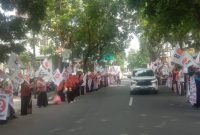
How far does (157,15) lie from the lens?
93.1ft

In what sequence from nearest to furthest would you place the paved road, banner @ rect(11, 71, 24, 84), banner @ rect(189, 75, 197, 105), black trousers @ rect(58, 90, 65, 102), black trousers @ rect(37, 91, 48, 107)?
the paved road → banner @ rect(11, 71, 24, 84) → banner @ rect(189, 75, 197, 105) → black trousers @ rect(37, 91, 48, 107) → black trousers @ rect(58, 90, 65, 102)

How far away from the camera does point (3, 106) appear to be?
18531mm

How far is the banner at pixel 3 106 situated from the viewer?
1833 cm

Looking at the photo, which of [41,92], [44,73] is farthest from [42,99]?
[44,73]

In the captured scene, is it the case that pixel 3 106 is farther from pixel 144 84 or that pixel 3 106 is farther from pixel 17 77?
pixel 144 84

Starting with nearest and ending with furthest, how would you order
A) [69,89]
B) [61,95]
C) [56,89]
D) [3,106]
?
[3,106]
[69,89]
[61,95]
[56,89]

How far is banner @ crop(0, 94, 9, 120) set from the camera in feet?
60.1

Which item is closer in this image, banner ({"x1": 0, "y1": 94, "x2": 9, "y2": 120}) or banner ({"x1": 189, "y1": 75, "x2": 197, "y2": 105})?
banner ({"x1": 0, "y1": 94, "x2": 9, "y2": 120})

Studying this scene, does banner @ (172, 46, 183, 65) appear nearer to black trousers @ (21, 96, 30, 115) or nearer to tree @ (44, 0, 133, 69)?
black trousers @ (21, 96, 30, 115)

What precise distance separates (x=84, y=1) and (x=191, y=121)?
1149 inches

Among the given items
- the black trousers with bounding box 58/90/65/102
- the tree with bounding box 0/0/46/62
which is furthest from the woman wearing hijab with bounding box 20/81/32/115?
the black trousers with bounding box 58/90/65/102

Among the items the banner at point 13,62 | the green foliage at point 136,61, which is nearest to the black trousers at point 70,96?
the banner at point 13,62

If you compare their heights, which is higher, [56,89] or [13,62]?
[13,62]

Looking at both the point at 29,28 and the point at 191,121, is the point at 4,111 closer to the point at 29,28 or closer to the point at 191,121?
the point at 29,28
